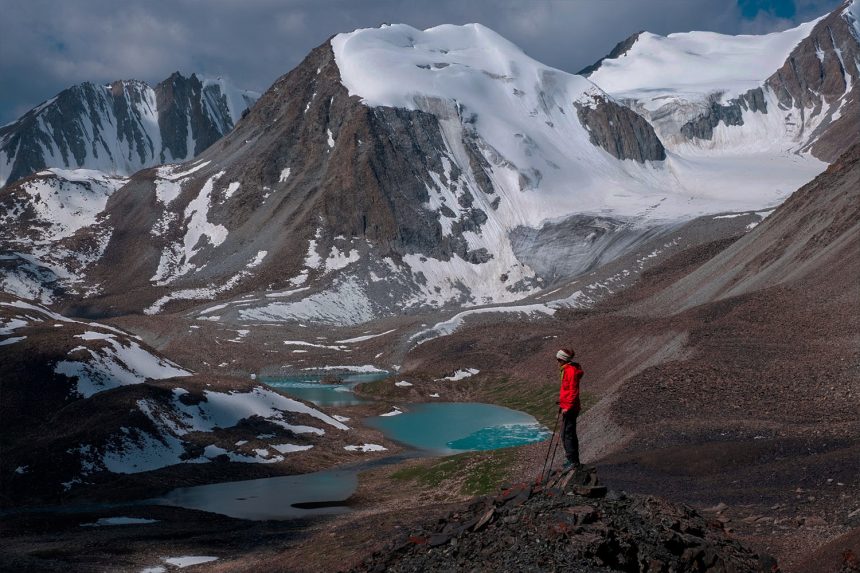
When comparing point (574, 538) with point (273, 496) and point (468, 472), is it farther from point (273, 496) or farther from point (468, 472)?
point (273, 496)

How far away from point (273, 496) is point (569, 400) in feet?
99.7

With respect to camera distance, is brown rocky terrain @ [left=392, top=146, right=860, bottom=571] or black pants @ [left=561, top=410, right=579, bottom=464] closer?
black pants @ [left=561, top=410, right=579, bottom=464]

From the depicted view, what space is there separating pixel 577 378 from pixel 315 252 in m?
171

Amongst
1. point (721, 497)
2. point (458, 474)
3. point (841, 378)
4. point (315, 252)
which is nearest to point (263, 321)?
point (315, 252)

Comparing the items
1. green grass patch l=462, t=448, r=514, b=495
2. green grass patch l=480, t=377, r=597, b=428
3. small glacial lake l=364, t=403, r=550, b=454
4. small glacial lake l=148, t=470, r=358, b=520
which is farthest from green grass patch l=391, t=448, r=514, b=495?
green grass patch l=480, t=377, r=597, b=428

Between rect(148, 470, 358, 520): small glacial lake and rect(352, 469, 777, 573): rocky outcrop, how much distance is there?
24528 mm

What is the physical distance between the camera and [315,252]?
191 m

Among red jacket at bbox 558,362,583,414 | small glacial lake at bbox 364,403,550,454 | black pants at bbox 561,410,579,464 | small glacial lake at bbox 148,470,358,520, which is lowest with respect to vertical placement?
small glacial lake at bbox 364,403,550,454

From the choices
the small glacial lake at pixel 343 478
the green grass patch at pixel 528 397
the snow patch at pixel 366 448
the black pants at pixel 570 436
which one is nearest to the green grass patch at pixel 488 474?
the small glacial lake at pixel 343 478

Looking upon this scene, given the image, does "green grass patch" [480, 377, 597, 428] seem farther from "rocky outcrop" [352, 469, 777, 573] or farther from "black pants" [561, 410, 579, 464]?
"rocky outcrop" [352, 469, 777, 573]

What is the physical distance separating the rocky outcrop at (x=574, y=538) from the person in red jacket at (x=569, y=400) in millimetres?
1288

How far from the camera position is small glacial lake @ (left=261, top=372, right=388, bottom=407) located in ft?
327

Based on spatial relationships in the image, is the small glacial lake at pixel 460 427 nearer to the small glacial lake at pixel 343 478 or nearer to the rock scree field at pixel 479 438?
the small glacial lake at pixel 343 478

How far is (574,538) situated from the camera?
1745cm
